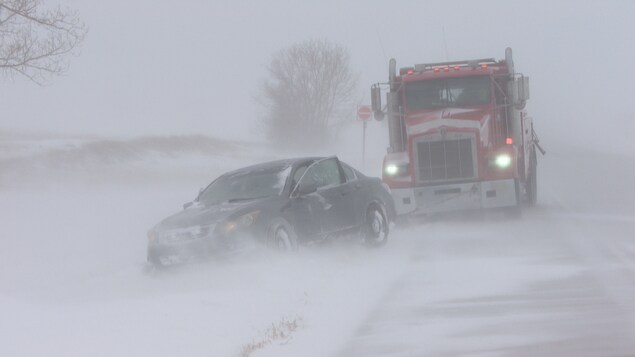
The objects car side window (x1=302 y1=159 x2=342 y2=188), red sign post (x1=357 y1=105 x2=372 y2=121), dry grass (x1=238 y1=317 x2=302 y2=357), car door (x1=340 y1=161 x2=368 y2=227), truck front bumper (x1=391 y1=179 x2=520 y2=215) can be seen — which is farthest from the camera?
red sign post (x1=357 y1=105 x2=372 y2=121)

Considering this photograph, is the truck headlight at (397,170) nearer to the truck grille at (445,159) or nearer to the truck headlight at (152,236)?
the truck grille at (445,159)

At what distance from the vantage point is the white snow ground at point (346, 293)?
8.19m

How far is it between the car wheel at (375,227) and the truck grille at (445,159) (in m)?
2.87

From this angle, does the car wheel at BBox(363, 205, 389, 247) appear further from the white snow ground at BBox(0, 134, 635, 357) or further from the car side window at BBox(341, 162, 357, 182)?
the car side window at BBox(341, 162, 357, 182)

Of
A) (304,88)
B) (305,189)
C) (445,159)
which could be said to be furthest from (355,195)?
(304,88)

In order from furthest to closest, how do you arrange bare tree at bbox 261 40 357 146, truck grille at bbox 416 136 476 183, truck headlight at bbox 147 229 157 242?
1. bare tree at bbox 261 40 357 146
2. truck grille at bbox 416 136 476 183
3. truck headlight at bbox 147 229 157 242

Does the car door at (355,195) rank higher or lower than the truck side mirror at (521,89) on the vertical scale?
lower

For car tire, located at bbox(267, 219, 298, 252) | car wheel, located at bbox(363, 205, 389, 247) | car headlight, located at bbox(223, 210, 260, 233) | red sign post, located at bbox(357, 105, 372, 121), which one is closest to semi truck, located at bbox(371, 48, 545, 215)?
car wheel, located at bbox(363, 205, 389, 247)

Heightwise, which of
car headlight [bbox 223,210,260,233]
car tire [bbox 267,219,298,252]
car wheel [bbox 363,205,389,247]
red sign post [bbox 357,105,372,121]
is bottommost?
car wheel [bbox 363,205,389,247]

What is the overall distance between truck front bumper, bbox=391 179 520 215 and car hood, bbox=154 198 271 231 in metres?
5.71

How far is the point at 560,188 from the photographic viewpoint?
2797 cm

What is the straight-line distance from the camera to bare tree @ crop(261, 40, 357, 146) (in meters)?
57.5

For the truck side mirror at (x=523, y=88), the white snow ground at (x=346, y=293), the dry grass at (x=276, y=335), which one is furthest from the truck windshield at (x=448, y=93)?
the dry grass at (x=276, y=335)

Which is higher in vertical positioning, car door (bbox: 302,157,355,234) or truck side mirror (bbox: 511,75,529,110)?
truck side mirror (bbox: 511,75,529,110)
